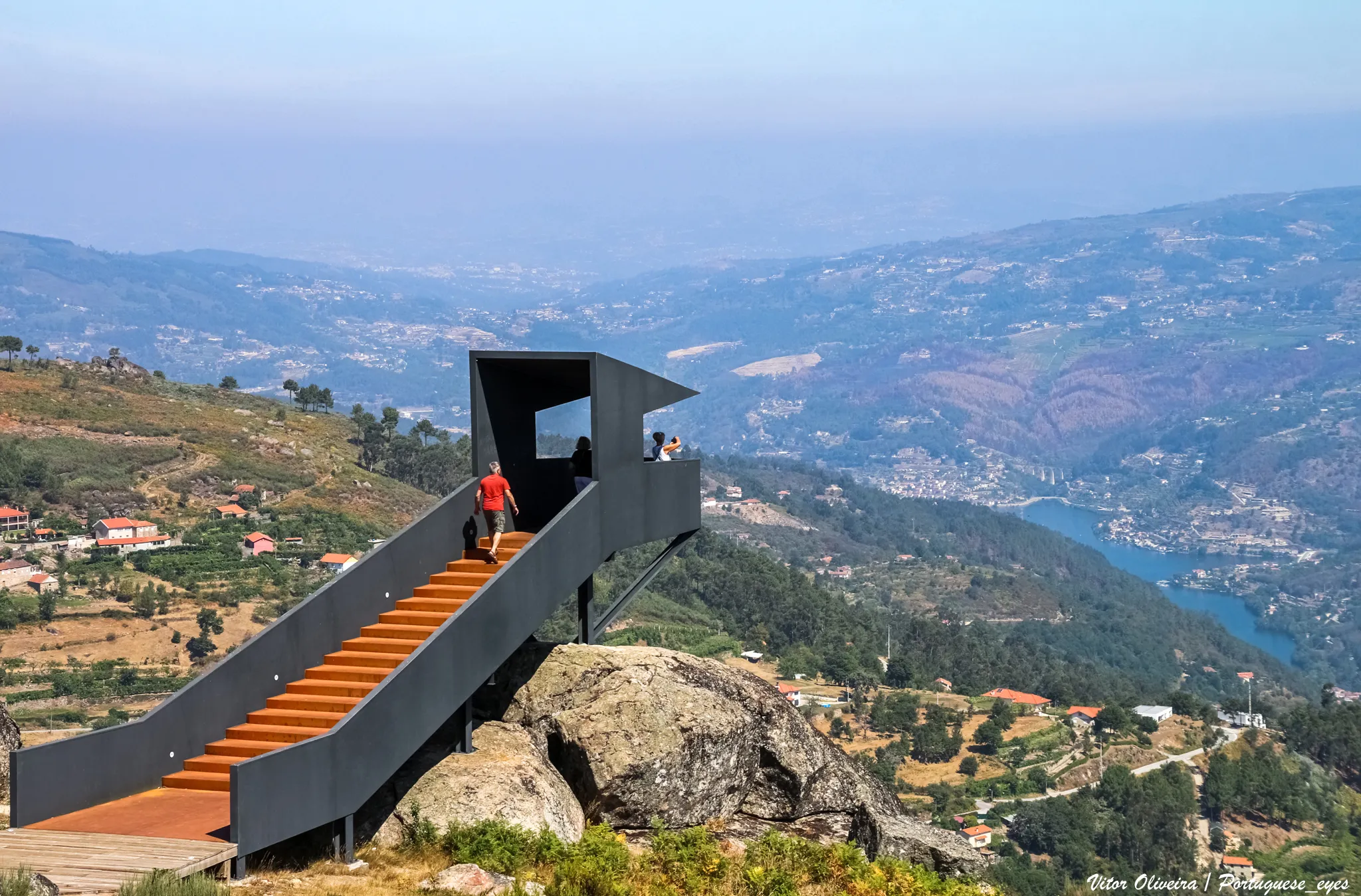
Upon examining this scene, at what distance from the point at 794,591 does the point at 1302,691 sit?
85963 millimetres

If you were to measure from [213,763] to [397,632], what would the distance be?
94.6 inches

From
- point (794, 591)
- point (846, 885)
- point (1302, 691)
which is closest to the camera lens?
point (846, 885)

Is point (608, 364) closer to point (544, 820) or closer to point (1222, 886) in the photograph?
point (544, 820)

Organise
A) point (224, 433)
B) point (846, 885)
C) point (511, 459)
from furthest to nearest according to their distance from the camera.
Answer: point (224, 433) < point (511, 459) < point (846, 885)

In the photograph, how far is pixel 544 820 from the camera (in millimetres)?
14352

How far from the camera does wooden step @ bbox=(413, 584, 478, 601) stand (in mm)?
15406

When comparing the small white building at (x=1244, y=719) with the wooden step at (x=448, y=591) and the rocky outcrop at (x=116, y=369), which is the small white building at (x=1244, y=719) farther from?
the wooden step at (x=448, y=591)

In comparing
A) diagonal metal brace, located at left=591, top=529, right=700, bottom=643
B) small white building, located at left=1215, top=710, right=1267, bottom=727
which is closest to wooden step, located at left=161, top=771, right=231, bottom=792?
diagonal metal brace, located at left=591, top=529, right=700, bottom=643

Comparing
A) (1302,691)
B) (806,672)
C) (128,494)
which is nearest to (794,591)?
(806,672)

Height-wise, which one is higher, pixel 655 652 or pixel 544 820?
pixel 655 652

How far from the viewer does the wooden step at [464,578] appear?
618 inches

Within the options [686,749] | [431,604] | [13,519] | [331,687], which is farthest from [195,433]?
[331,687]

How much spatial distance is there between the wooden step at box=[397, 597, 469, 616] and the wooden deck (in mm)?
4238

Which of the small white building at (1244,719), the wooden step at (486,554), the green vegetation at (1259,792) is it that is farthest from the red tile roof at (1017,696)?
the wooden step at (486,554)
